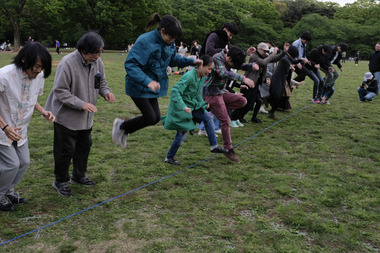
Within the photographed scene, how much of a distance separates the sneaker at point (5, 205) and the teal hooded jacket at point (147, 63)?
1898 millimetres

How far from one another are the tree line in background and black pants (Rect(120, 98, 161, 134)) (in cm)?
3801

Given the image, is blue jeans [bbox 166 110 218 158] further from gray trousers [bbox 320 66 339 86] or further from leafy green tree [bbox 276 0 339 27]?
leafy green tree [bbox 276 0 339 27]

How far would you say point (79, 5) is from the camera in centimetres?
4003

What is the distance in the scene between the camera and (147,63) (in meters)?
4.25

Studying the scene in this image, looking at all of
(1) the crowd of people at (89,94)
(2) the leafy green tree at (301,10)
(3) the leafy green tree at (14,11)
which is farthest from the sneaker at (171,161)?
(2) the leafy green tree at (301,10)

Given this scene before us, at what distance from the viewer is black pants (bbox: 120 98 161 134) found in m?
4.38

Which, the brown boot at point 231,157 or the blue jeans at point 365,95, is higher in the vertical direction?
the blue jeans at point 365,95

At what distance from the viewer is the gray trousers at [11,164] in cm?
312

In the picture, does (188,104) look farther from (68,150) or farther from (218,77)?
(68,150)

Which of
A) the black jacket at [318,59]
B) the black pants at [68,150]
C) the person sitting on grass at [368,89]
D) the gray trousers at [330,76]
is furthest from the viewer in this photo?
the person sitting on grass at [368,89]

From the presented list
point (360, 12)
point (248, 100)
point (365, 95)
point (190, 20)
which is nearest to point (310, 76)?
point (365, 95)

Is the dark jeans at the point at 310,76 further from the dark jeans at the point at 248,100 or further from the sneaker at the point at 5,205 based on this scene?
the sneaker at the point at 5,205

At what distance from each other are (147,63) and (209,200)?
1.88 meters

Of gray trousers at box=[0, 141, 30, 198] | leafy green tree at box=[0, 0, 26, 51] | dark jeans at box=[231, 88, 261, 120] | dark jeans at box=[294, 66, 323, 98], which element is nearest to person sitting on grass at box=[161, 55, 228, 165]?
gray trousers at box=[0, 141, 30, 198]
